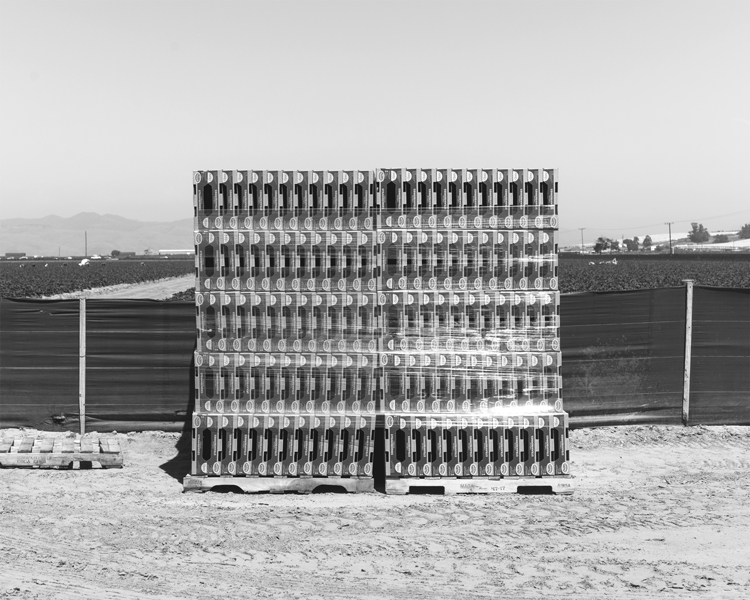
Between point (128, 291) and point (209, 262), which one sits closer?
point (209, 262)

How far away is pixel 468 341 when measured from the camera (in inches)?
384

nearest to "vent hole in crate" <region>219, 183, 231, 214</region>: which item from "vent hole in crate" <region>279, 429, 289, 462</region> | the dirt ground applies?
"vent hole in crate" <region>279, 429, 289, 462</region>

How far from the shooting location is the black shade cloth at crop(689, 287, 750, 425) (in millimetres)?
12227

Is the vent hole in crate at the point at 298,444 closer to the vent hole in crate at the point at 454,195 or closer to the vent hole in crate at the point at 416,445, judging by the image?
the vent hole in crate at the point at 416,445

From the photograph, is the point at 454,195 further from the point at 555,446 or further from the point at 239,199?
the point at 555,446

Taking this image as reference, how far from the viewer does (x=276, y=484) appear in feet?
31.6

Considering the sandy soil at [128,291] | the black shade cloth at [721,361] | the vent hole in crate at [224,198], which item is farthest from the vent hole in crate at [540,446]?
the sandy soil at [128,291]

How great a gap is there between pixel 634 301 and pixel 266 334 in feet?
17.9

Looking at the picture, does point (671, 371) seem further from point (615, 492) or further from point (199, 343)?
point (199, 343)

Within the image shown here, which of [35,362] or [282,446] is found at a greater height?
[35,362]

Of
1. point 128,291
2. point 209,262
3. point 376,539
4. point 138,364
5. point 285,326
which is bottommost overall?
point 376,539

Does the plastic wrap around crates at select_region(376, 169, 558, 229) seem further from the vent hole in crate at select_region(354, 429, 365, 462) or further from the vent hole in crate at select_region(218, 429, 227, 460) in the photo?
the vent hole in crate at select_region(218, 429, 227, 460)

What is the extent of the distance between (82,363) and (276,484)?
396cm

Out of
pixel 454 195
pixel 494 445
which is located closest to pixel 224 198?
pixel 454 195
